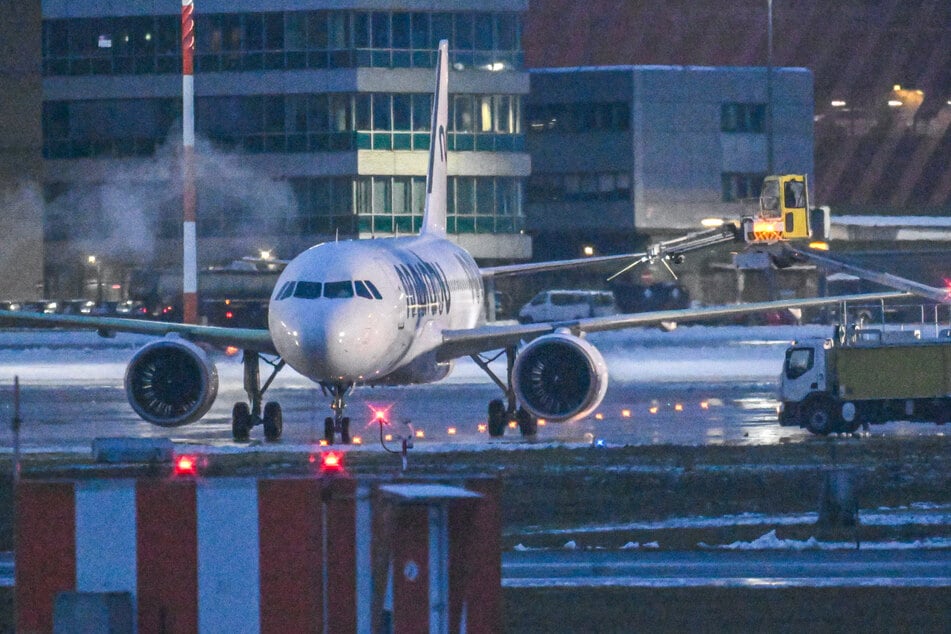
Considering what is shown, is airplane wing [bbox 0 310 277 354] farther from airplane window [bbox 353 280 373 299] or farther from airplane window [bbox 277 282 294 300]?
airplane window [bbox 353 280 373 299]

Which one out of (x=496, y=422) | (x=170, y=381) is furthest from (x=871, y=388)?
(x=170, y=381)

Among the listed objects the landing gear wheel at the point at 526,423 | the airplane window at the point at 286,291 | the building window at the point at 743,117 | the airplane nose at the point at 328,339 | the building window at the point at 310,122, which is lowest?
the landing gear wheel at the point at 526,423

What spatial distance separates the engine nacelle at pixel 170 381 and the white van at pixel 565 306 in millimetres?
41528

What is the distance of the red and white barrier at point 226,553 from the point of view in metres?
9.26

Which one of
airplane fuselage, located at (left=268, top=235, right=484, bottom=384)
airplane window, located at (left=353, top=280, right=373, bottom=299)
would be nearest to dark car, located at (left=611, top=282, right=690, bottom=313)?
airplane fuselage, located at (left=268, top=235, right=484, bottom=384)

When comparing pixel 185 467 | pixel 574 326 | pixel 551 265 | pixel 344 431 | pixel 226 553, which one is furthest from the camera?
pixel 551 265

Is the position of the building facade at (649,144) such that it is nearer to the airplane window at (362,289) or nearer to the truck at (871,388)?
the truck at (871,388)

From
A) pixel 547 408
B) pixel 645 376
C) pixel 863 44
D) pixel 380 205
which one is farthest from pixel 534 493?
pixel 863 44

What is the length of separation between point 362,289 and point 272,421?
3099 millimetres

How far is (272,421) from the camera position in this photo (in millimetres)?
27375

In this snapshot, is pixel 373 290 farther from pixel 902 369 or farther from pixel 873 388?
pixel 902 369


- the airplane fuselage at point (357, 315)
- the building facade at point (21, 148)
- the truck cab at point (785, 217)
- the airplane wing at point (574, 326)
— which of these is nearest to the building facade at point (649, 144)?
the building facade at point (21, 148)

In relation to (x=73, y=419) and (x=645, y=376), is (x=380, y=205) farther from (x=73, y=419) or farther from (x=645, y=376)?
(x=73, y=419)

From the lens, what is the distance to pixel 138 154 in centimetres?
7212
